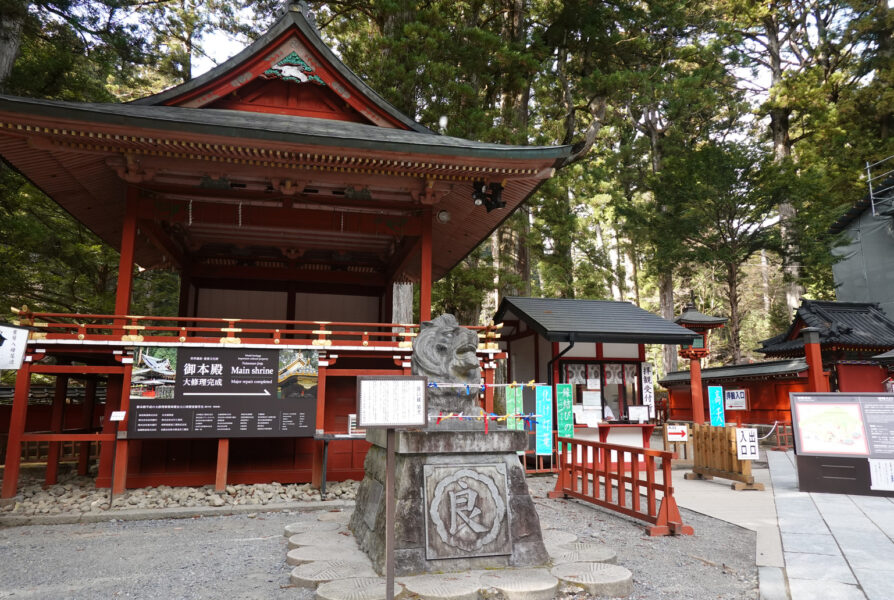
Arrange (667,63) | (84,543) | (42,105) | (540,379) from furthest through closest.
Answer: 1. (667,63)
2. (540,379)
3. (42,105)
4. (84,543)

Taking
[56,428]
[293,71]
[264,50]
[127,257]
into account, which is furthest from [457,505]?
[264,50]

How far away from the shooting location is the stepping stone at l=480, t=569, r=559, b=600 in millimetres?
4098

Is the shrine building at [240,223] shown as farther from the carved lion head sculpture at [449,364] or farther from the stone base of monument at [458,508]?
the stone base of monument at [458,508]

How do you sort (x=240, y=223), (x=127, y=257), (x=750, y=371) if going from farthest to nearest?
(x=750, y=371) < (x=240, y=223) < (x=127, y=257)

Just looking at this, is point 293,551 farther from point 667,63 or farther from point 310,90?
point 667,63

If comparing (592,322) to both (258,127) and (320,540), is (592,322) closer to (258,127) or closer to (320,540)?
(258,127)

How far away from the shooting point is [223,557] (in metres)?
5.63

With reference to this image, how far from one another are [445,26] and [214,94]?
7.94 m

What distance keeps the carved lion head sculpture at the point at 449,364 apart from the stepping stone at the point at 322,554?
5.02ft

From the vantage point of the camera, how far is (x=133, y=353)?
8.82 meters

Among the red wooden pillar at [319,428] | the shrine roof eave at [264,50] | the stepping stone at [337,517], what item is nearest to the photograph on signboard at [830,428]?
the stepping stone at [337,517]

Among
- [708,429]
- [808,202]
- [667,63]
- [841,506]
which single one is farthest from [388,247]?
[808,202]

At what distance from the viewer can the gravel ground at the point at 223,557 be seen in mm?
4531

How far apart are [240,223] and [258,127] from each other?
2944mm
